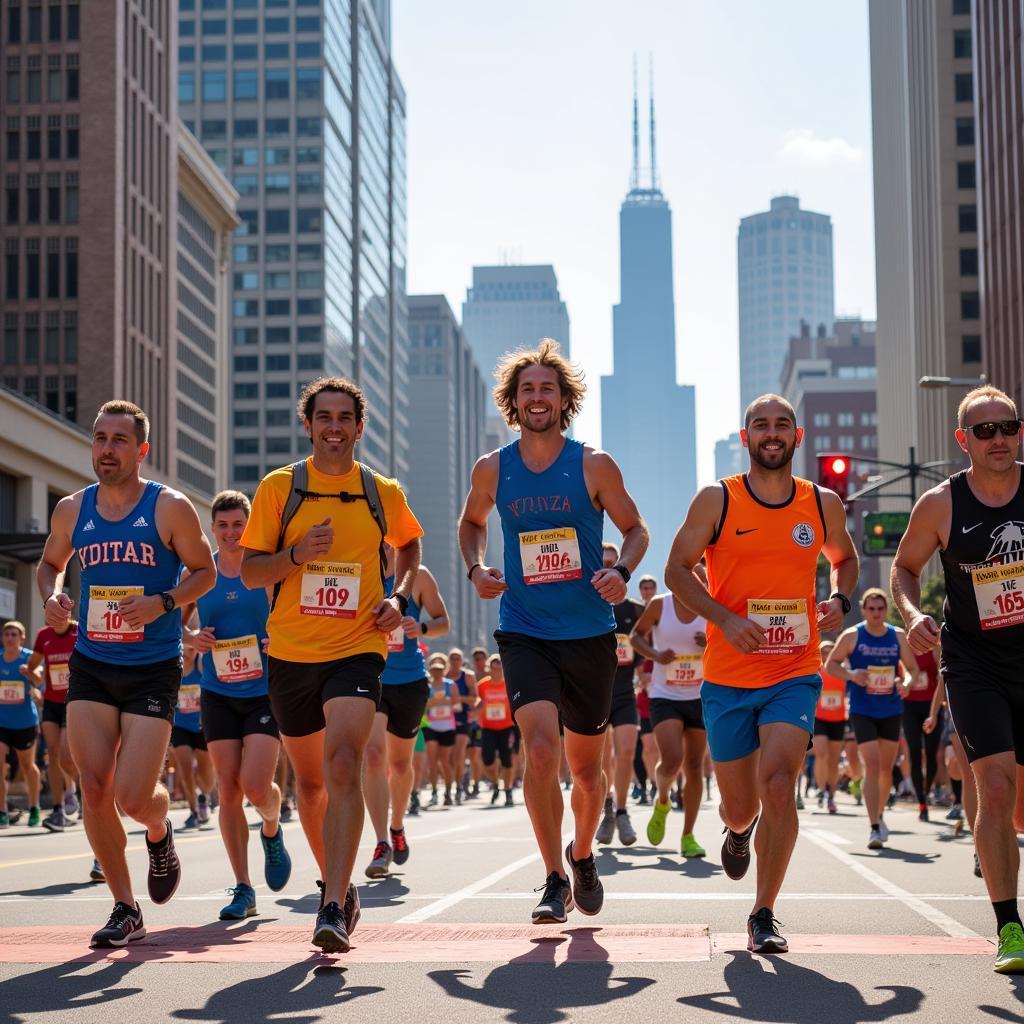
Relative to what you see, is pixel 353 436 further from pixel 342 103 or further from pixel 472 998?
pixel 342 103

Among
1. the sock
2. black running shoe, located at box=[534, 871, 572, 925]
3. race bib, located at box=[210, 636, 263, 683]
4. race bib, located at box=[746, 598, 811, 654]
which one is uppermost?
race bib, located at box=[746, 598, 811, 654]

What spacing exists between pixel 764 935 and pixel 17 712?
13.5 metres

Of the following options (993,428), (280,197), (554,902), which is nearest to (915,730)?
(554,902)

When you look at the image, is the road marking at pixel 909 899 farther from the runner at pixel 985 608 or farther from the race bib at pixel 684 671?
the race bib at pixel 684 671

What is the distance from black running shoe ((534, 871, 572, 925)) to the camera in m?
7.60

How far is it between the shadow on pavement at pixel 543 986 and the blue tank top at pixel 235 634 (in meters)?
2.87

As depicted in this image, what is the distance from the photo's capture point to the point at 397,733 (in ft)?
40.0

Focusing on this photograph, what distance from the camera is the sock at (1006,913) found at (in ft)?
21.5

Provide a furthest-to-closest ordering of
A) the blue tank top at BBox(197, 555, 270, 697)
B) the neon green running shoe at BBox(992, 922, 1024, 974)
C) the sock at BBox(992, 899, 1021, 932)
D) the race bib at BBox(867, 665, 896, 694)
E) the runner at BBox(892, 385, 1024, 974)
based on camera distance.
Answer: the race bib at BBox(867, 665, 896, 694)
the blue tank top at BBox(197, 555, 270, 697)
the runner at BBox(892, 385, 1024, 974)
the sock at BBox(992, 899, 1021, 932)
the neon green running shoe at BBox(992, 922, 1024, 974)

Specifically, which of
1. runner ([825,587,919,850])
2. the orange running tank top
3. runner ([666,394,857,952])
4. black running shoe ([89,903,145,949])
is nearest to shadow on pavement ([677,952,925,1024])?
runner ([666,394,857,952])

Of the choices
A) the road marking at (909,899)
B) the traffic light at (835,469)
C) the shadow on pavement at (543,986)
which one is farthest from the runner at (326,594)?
the traffic light at (835,469)

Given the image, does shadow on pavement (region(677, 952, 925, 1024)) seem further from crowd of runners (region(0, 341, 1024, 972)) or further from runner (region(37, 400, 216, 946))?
runner (region(37, 400, 216, 946))

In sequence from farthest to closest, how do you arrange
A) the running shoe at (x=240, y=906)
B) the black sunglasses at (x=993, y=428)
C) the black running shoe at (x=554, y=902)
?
the running shoe at (x=240, y=906) < the black running shoe at (x=554, y=902) < the black sunglasses at (x=993, y=428)

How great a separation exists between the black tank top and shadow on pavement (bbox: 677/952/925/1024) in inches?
55.3
